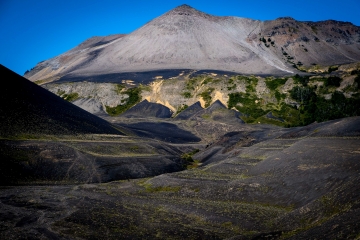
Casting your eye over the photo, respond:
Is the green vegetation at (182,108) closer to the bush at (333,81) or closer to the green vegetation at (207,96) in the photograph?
the green vegetation at (207,96)

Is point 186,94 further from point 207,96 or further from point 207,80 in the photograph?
point 207,80

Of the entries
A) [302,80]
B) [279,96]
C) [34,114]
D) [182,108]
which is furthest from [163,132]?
[302,80]

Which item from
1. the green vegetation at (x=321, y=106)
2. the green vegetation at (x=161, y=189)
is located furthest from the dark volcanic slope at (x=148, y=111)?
the green vegetation at (x=161, y=189)

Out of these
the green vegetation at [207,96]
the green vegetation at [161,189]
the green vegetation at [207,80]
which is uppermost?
the green vegetation at [207,80]

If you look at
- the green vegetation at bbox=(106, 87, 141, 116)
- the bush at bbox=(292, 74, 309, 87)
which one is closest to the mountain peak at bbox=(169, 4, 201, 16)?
the green vegetation at bbox=(106, 87, 141, 116)

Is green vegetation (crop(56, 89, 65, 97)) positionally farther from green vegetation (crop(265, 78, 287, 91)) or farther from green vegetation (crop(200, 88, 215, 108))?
green vegetation (crop(265, 78, 287, 91))
